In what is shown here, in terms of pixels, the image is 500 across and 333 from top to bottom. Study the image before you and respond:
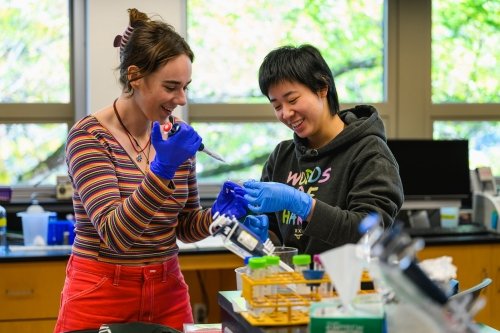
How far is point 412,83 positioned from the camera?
171 inches

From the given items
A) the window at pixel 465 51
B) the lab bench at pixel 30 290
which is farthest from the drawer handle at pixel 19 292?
the window at pixel 465 51

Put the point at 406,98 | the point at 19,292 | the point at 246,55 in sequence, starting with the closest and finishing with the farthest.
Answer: the point at 19,292, the point at 246,55, the point at 406,98

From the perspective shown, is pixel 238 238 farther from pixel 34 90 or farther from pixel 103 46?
pixel 34 90

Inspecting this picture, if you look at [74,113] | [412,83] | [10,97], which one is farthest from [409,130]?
[10,97]

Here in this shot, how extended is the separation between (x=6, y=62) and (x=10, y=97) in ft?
0.61

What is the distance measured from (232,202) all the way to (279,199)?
0.21 m

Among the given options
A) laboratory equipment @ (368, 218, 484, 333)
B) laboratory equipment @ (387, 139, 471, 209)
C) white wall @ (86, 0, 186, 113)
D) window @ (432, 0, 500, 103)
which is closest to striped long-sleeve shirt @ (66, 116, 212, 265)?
laboratory equipment @ (368, 218, 484, 333)

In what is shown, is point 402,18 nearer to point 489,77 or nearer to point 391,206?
point 489,77

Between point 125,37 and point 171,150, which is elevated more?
point 125,37

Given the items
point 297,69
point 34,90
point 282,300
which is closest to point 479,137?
point 34,90

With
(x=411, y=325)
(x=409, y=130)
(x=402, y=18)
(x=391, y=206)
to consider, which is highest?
(x=402, y=18)

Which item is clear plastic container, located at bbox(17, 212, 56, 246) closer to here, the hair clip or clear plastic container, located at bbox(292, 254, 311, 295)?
the hair clip

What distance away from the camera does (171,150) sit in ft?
5.58

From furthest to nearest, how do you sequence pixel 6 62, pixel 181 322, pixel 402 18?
1. pixel 402 18
2. pixel 6 62
3. pixel 181 322
